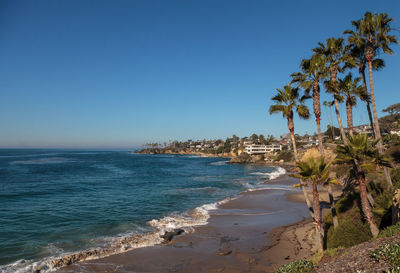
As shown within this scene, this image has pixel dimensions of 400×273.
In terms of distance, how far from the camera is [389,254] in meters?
8.29

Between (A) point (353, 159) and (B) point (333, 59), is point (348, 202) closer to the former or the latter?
(A) point (353, 159)

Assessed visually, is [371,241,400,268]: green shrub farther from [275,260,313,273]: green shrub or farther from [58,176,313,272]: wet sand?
[58,176,313,272]: wet sand

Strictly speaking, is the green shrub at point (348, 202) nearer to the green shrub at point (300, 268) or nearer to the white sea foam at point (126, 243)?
the green shrub at point (300, 268)

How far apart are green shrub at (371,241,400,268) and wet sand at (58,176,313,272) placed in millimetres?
5985

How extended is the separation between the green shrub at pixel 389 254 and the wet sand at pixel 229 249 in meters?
5.99

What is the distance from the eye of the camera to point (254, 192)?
3947cm

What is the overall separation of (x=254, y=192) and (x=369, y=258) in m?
31.0

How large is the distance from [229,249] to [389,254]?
32.8ft

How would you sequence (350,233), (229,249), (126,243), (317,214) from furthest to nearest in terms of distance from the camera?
(126,243)
(229,249)
(350,233)
(317,214)

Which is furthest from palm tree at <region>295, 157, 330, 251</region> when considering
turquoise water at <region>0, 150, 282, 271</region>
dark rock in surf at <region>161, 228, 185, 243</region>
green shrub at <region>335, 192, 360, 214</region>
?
turquoise water at <region>0, 150, 282, 271</region>

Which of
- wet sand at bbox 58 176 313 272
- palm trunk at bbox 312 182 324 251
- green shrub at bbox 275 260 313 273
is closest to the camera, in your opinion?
green shrub at bbox 275 260 313 273

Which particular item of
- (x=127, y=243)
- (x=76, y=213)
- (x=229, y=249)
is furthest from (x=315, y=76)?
(x=76, y=213)

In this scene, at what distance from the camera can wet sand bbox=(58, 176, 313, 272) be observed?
14.1 metres

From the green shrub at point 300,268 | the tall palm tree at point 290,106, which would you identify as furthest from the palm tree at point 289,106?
the green shrub at point 300,268
